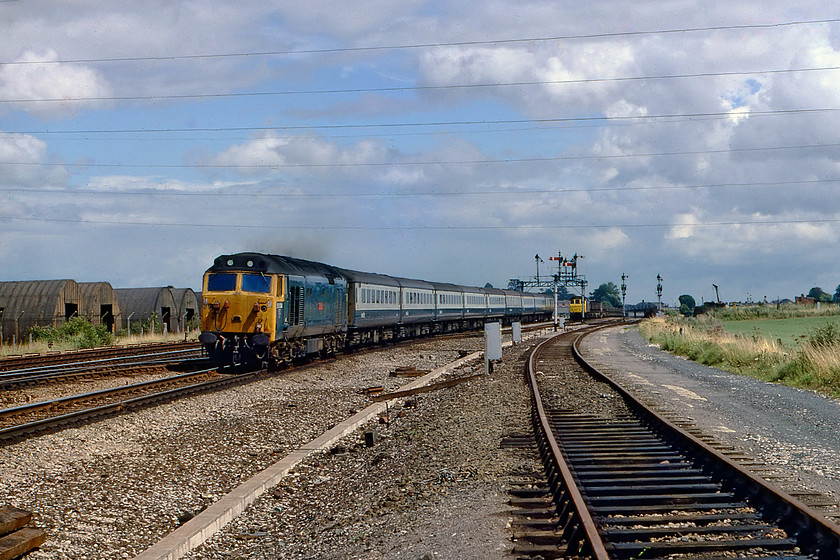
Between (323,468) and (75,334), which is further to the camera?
(75,334)

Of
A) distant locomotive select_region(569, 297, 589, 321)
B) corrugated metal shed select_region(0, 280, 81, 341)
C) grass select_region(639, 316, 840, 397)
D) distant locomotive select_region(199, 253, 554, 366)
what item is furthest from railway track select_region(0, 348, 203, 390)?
distant locomotive select_region(569, 297, 589, 321)

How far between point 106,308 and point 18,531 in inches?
1649

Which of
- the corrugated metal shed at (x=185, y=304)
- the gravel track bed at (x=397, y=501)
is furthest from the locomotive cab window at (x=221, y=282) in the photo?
the corrugated metal shed at (x=185, y=304)

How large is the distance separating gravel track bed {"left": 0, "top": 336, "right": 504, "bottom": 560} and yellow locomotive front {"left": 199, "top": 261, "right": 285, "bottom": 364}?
3788mm

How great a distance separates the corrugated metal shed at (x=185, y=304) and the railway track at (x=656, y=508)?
45.6 m

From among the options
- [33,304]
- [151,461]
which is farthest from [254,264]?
[33,304]

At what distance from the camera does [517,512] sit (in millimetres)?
6699

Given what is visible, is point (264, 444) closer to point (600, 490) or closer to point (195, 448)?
point (195, 448)

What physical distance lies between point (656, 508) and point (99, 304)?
1660 inches

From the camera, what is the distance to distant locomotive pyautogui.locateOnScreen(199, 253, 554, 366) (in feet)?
67.0

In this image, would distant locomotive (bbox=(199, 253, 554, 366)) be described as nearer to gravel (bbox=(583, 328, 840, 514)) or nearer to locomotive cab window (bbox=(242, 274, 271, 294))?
locomotive cab window (bbox=(242, 274, 271, 294))

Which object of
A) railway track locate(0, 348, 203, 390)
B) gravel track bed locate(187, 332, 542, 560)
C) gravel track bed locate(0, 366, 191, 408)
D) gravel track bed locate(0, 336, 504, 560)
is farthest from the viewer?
railway track locate(0, 348, 203, 390)

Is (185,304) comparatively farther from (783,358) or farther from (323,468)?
(323,468)

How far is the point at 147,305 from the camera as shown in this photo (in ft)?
163
